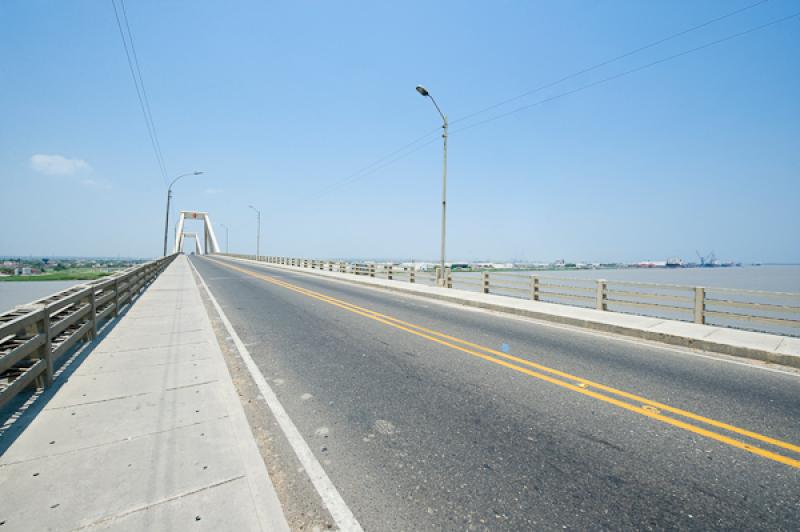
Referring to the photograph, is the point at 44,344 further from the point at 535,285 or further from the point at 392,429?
the point at 535,285

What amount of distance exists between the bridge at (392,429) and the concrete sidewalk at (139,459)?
2 cm

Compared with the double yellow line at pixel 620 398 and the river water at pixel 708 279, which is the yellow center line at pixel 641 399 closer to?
the double yellow line at pixel 620 398

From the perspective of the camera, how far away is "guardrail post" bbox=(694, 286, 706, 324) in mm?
8883

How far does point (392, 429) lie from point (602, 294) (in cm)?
997

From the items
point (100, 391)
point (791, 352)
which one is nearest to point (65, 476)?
point (100, 391)

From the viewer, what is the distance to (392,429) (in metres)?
3.59

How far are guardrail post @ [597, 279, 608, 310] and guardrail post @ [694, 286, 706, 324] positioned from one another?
2.30 metres

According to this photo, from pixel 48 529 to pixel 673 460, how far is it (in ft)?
15.4

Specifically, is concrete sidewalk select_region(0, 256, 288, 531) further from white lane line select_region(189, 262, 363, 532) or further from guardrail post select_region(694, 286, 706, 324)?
guardrail post select_region(694, 286, 706, 324)

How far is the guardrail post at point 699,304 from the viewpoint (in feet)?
29.1

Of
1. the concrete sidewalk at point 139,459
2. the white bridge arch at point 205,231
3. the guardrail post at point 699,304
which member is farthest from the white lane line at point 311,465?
the white bridge arch at point 205,231

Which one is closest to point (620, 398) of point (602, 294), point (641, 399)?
point (641, 399)

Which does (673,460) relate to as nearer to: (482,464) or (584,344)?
(482,464)

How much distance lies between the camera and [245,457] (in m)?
2.99
